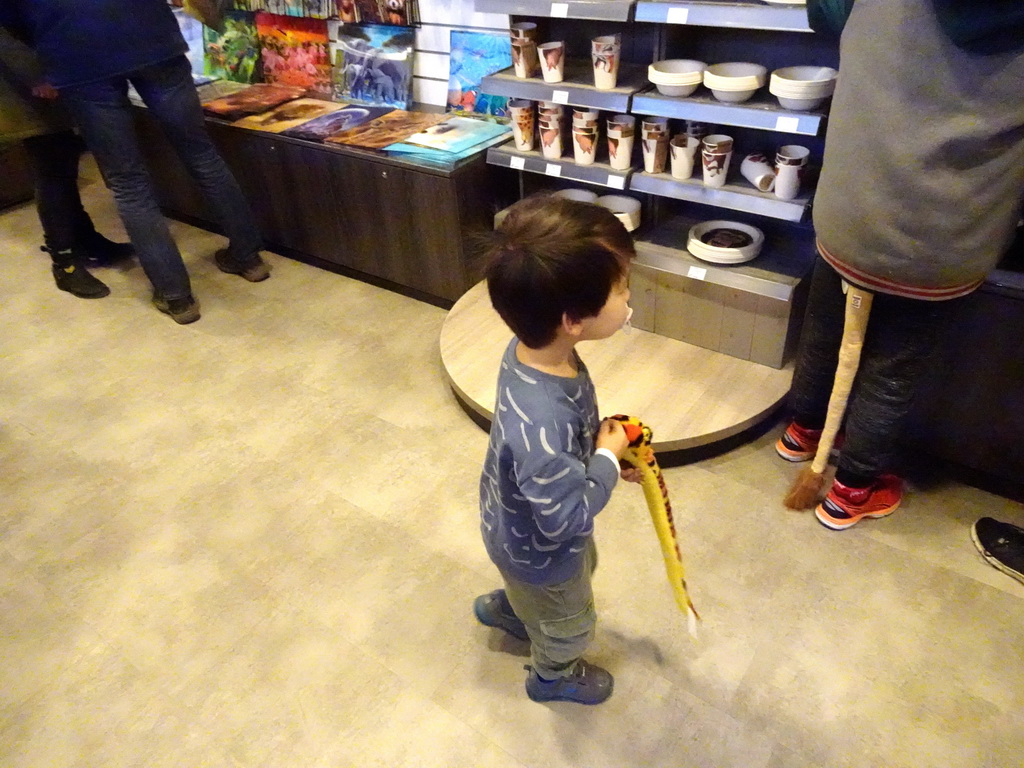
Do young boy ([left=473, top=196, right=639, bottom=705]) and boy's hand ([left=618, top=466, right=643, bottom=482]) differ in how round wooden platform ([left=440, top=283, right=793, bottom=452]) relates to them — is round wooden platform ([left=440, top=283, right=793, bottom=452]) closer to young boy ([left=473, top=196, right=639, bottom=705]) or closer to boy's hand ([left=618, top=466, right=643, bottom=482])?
boy's hand ([left=618, top=466, right=643, bottom=482])

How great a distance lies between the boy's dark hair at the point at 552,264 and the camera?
37.7 inches

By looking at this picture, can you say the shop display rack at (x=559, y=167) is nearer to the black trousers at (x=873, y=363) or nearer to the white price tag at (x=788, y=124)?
the white price tag at (x=788, y=124)

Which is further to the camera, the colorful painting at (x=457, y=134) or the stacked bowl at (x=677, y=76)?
the colorful painting at (x=457, y=134)

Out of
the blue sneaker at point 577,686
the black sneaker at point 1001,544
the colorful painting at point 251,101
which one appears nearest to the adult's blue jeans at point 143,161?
the colorful painting at point 251,101

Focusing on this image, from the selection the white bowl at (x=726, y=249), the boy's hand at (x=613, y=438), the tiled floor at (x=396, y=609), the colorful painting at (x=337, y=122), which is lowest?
the tiled floor at (x=396, y=609)

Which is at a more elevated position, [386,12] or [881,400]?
[386,12]

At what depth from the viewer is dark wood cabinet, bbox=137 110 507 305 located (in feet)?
8.54

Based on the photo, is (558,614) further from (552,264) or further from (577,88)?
(577,88)

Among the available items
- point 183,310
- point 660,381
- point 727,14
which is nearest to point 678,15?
point 727,14

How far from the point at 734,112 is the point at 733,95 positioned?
0.05m

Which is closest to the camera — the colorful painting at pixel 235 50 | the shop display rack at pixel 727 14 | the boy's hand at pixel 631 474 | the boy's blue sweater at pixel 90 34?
the boy's hand at pixel 631 474

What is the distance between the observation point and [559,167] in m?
2.31

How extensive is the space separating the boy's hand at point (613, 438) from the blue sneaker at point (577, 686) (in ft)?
1.82

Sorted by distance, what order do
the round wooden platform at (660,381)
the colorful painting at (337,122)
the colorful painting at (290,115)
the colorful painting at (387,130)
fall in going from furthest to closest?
the colorful painting at (290,115) < the colorful painting at (337,122) < the colorful painting at (387,130) < the round wooden platform at (660,381)
